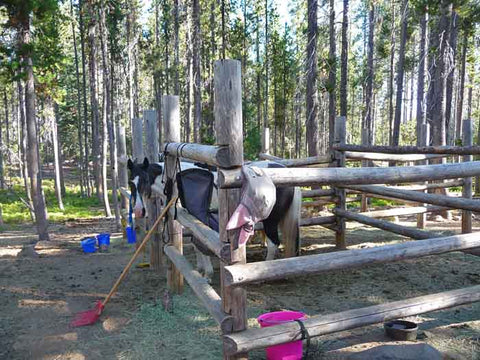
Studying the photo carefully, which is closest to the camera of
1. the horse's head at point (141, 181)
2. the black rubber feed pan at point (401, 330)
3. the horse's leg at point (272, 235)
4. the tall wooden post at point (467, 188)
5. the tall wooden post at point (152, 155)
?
the black rubber feed pan at point (401, 330)

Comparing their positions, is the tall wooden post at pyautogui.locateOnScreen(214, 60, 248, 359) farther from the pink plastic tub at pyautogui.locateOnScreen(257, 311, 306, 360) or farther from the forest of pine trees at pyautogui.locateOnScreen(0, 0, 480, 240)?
the forest of pine trees at pyautogui.locateOnScreen(0, 0, 480, 240)

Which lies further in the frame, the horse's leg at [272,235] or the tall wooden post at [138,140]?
the tall wooden post at [138,140]

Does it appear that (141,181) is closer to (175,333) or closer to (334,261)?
(175,333)

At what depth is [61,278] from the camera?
670 cm

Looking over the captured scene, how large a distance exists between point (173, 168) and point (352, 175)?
2.80 meters

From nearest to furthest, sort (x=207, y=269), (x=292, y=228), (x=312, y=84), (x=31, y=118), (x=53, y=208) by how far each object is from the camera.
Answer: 1. (x=292, y=228)
2. (x=207, y=269)
3. (x=31, y=118)
4. (x=312, y=84)
5. (x=53, y=208)

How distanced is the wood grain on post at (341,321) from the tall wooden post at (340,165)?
367 centimetres

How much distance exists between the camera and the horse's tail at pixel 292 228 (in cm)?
570

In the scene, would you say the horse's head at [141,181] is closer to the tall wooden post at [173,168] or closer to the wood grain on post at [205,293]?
the tall wooden post at [173,168]

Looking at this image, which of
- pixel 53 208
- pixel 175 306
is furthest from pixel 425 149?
pixel 53 208

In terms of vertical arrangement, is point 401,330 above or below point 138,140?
below

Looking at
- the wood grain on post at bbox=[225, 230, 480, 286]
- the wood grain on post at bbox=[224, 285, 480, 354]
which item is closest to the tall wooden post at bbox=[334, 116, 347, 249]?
the wood grain on post at bbox=[225, 230, 480, 286]

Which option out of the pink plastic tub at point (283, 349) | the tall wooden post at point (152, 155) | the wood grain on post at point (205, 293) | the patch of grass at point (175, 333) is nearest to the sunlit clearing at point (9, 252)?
the tall wooden post at point (152, 155)

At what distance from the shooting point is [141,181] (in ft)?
21.7
